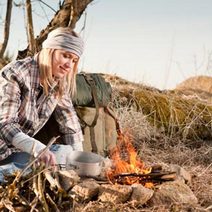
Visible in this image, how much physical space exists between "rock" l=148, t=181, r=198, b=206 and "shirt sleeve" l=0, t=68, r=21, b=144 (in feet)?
3.23

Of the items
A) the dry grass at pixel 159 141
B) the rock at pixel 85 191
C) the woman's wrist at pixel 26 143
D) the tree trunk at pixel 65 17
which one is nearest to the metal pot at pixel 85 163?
the rock at pixel 85 191

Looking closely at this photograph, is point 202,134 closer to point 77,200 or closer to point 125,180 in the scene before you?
point 125,180

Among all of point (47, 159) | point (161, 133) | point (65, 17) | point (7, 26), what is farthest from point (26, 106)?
point (7, 26)

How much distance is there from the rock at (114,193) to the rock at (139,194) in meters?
0.03

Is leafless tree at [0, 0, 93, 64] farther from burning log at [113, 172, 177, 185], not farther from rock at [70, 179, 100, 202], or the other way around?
rock at [70, 179, 100, 202]

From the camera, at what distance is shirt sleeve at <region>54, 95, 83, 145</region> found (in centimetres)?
383

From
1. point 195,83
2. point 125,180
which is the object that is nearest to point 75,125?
point 125,180

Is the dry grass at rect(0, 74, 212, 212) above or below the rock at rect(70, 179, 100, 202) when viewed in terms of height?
below

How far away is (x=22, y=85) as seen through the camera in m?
3.42

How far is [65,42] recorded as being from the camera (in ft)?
11.5

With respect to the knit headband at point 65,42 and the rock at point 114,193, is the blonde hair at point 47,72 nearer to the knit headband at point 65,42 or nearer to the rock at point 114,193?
the knit headband at point 65,42

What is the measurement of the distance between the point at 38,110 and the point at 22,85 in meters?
0.29

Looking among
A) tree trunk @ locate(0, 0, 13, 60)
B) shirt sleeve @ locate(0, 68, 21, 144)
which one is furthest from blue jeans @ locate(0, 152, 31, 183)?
tree trunk @ locate(0, 0, 13, 60)

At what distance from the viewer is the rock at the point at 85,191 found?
9.76ft
